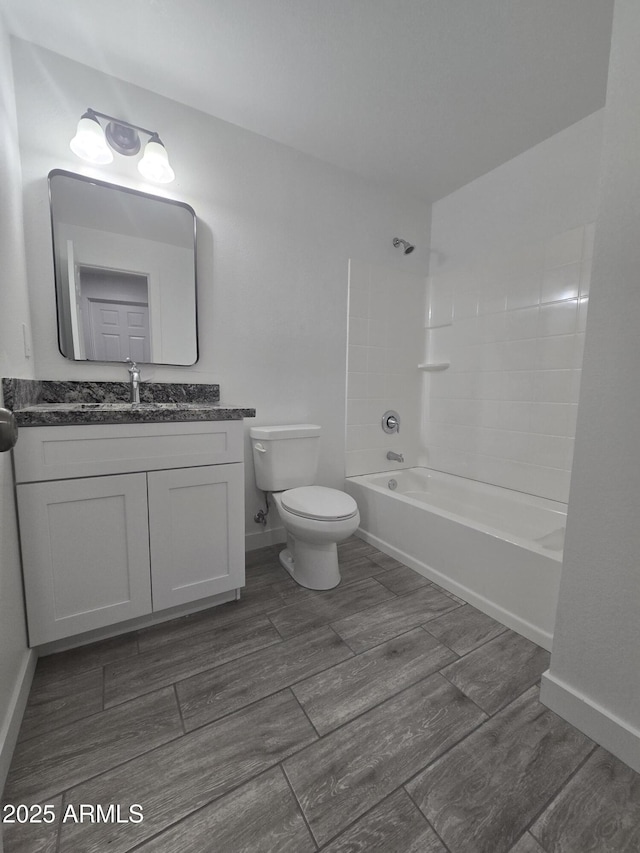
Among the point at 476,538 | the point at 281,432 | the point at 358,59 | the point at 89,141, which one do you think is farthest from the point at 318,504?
the point at 358,59

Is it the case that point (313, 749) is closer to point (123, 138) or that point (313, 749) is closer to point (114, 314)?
point (114, 314)

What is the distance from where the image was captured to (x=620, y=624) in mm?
937

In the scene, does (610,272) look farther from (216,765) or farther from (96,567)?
(96,567)

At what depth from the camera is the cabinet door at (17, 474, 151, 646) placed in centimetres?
117

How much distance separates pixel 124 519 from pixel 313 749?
94cm

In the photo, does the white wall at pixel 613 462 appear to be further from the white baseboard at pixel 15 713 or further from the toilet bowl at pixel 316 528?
the white baseboard at pixel 15 713

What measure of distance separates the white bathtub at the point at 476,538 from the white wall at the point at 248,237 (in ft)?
1.59

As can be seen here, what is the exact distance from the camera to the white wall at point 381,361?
7.93ft

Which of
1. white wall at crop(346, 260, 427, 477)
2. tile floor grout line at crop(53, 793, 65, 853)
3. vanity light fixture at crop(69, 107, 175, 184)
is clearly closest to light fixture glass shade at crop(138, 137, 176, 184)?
vanity light fixture at crop(69, 107, 175, 184)

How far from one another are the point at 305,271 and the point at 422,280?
3.33 ft

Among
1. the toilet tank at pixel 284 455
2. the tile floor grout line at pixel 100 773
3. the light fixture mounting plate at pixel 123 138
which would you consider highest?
the light fixture mounting plate at pixel 123 138

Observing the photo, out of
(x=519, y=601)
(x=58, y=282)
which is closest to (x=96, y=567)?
(x=58, y=282)

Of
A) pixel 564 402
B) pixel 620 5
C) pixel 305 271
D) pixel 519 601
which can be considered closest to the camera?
pixel 620 5

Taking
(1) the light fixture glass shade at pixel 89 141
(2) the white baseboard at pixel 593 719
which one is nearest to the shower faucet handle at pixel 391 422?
(2) the white baseboard at pixel 593 719
